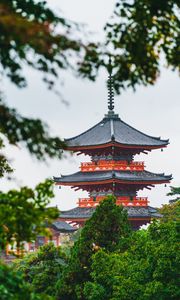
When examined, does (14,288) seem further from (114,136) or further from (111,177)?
(114,136)

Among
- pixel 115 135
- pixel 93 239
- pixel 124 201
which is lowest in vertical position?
pixel 93 239

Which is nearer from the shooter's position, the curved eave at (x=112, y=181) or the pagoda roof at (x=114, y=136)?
the curved eave at (x=112, y=181)

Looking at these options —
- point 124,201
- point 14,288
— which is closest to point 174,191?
point 124,201

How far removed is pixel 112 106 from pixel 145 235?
30422 mm

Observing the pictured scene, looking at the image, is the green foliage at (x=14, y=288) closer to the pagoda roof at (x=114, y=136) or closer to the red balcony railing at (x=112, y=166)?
the pagoda roof at (x=114, y=136)

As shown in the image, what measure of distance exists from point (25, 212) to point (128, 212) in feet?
153

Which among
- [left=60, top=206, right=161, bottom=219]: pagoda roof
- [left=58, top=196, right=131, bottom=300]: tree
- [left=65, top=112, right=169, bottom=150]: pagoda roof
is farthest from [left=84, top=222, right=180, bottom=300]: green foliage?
[left=65, top=112, right=169, bottom=150]: pagoda roof

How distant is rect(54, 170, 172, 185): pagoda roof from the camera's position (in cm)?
5538

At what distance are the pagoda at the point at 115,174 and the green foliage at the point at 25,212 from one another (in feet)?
147

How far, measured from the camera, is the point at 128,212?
55.6 meters

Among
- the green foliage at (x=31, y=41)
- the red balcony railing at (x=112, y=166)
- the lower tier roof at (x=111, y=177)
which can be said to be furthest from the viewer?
the red balcony railing at (x=112, y=166)

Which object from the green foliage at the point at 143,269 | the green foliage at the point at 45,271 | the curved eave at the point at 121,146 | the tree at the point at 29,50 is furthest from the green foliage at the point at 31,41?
the curved eave at the point at 121,146

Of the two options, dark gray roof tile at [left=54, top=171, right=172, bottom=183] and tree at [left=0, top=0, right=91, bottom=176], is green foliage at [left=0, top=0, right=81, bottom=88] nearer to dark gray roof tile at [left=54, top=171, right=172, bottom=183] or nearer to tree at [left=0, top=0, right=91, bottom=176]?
tree at [left=0, top=0, right=91, bottom=176]

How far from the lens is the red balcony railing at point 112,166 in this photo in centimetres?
5659
